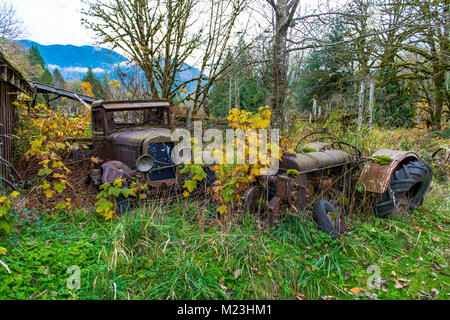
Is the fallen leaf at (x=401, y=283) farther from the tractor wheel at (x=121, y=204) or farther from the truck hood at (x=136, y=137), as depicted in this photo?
the truck hood at (x=136, y=137)

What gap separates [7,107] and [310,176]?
523 cm

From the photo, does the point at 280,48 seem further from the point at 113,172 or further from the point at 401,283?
the point at 401,283

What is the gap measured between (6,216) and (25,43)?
23.8 metres

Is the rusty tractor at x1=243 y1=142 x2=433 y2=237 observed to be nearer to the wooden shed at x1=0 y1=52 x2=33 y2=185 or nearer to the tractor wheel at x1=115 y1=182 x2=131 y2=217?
the tractor wheel at x1=115 y1=182 x2=131 y2=217

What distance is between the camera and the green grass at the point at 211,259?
86.5 inches

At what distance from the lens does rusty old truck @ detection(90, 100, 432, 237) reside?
10.4 feet

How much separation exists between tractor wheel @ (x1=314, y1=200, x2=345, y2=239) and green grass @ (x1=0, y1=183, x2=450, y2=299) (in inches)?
3.7

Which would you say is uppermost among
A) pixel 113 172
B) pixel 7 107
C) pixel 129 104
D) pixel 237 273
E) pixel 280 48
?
pixel 280 48

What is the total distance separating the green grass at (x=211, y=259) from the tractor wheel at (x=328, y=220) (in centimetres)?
9

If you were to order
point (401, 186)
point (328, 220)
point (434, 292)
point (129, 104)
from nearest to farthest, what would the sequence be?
point (434, 292) → point (328, 220) → point (401, 186) → point (129, 104)

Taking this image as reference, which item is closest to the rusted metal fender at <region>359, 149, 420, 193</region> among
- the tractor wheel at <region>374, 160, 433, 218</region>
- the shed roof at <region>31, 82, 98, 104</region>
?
the tractor wheel at <region>374, 160, 433, 218</region>

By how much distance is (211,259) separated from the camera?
253cm

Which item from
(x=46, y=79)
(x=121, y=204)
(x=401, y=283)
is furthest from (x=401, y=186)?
(x=46, y=79)

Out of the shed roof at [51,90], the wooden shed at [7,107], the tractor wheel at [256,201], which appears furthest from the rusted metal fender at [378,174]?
the shed roof at [51,90]
